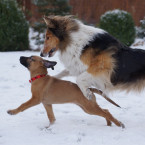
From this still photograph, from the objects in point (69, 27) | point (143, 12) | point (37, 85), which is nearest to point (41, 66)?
point (37, 85)

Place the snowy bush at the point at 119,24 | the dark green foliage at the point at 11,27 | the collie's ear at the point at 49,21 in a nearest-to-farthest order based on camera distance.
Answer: the collie's ear at the point at 49,21, the dark green foliage at the point at 11,27, the snowy bush at the point at 119,24

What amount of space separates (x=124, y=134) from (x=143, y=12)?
10693 mm

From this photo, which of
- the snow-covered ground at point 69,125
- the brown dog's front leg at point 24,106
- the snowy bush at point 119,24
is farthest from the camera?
the snowy bush at point 119,24

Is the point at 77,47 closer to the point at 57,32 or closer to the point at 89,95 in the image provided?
the point at 57,32

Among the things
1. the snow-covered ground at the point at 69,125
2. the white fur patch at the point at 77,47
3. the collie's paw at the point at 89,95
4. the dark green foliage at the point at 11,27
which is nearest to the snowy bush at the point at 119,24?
the dark green foliage at the point at 11,27

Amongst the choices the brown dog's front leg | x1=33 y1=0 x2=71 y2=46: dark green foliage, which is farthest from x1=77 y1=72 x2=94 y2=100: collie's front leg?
x1=33 y1=0 x2=71 y2=46: dark green foliage

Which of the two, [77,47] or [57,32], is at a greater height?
[57,32]

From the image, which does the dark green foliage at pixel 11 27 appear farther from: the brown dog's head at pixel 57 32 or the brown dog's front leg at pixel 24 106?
the brown dog's front leg at pixel 24 106

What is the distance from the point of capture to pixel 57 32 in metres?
4.51

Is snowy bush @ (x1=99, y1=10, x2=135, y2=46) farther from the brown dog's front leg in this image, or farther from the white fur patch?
the brown dog's front leg

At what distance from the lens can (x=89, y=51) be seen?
4.38 m

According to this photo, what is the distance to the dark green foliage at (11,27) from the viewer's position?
973 centimetres

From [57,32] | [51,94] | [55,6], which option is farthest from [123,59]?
[55,6]

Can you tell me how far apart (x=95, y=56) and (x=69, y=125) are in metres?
1.15
